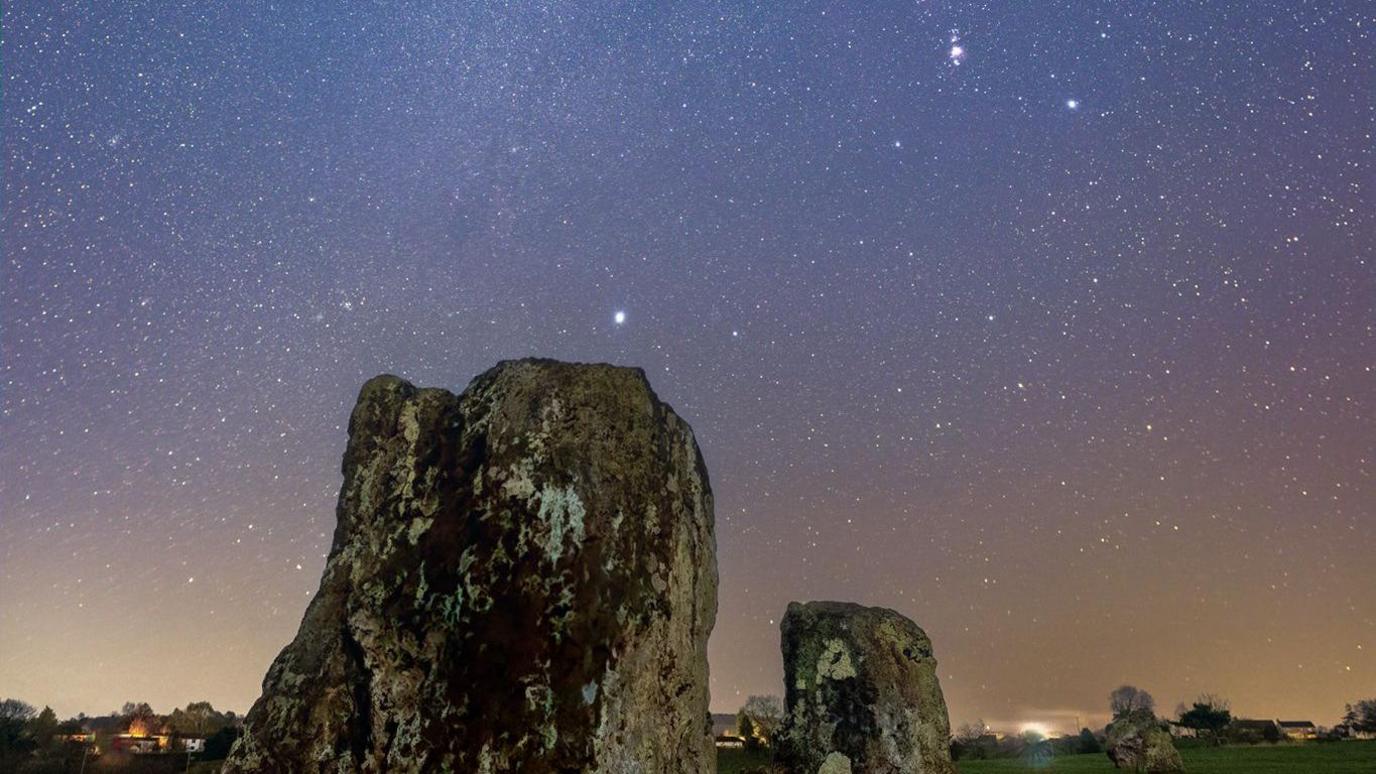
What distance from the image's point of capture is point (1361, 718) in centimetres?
7175

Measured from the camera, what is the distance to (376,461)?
852 centimetres

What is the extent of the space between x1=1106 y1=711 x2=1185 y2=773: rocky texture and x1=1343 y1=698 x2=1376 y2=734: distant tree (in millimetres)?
51878

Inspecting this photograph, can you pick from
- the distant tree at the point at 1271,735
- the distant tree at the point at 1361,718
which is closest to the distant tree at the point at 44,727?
the distant tree at the point at 1271,735

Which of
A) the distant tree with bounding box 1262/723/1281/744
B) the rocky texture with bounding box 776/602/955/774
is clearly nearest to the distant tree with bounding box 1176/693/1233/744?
the distant tree with bounding box 1262/723/1281/744

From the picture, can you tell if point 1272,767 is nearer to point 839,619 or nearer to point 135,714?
point 839,619

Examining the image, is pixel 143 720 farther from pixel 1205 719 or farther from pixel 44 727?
pixel 1205 719

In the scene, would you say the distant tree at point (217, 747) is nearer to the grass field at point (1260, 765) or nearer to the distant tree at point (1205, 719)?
the grass field at point (1260, 765)

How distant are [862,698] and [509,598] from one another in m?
10.8

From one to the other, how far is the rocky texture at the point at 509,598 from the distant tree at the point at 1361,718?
79.2 metres

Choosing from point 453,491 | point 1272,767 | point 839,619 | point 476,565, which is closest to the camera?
point 476,565

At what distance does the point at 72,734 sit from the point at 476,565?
62989 millimetres

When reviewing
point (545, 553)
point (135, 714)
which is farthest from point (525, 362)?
point (135, 714)

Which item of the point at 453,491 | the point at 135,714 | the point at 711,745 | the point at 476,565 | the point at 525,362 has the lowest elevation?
the point at 135,714

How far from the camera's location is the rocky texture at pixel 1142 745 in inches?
1041
